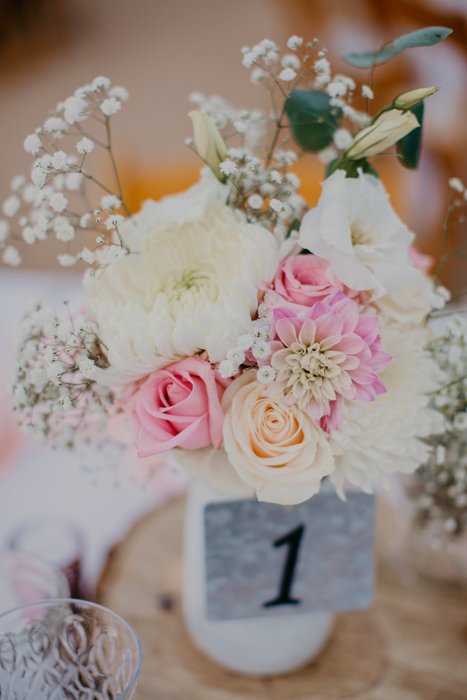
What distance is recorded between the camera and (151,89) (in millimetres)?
4492

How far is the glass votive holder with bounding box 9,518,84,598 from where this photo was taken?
79cm

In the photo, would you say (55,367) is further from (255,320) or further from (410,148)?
(410,148)

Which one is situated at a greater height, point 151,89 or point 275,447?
point 151,89

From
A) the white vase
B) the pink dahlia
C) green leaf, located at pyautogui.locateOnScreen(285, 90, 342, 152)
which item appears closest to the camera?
the pink dahlia

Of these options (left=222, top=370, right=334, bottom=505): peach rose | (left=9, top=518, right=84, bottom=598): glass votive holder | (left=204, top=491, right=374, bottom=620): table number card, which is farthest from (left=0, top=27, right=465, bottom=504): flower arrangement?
(left=9, top=518, right=84, bottom=598): glass votive holder

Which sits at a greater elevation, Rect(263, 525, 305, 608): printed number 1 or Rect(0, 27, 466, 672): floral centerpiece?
Rect(0, 27, 466, 672): floral centerpiece

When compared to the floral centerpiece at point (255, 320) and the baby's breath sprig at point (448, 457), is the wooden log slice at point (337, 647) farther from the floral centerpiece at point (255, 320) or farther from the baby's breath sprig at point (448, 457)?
the floral centerpiece at point (255, 320)

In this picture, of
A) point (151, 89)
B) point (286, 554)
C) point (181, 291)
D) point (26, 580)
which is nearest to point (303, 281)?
point (181, 291)

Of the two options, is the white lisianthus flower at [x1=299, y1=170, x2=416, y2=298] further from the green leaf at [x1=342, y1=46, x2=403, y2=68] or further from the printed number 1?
the printed number 1

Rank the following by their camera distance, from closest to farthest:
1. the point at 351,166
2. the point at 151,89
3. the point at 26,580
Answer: the point at 351,166 → the point at 26,580 → the point at 151,89

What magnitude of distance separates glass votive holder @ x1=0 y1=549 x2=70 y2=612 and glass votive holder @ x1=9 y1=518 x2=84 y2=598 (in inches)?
2.9

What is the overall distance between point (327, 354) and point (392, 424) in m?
0.10

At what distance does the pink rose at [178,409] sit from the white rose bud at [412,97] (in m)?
0.28

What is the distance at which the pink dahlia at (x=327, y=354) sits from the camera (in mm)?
481
